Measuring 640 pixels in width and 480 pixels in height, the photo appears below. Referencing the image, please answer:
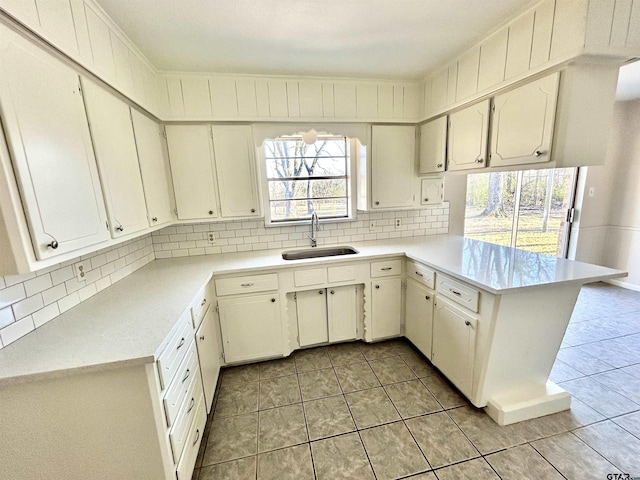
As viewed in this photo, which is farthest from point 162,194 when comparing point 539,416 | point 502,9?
point 539,416

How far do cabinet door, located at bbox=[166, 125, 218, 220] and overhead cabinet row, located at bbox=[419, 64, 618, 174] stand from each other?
2165 millimetres

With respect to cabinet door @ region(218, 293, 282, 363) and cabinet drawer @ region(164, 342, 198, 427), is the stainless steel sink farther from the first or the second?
cabinet drawer @ region(164, 342, 198, 427)

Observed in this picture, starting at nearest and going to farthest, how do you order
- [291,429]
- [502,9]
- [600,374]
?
1. [502,9]
2. [291,429]
3. [600,374]

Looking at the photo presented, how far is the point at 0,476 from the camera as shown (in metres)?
1.01

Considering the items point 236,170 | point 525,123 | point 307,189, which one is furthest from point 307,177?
point 525,123

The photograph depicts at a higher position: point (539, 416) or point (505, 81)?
point (505, 81)

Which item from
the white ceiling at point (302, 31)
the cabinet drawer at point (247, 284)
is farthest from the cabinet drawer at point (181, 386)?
the white ceiling at point (302, 31)

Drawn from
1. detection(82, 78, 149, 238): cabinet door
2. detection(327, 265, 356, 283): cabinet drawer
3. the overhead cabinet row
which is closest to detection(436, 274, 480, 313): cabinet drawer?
detection(327, 265, 356, 283): cabinet drawer

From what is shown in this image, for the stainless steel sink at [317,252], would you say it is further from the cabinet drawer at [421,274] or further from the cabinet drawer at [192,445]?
the cabinet drawer at [192,445]

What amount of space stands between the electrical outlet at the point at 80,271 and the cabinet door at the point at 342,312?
5.60 ft

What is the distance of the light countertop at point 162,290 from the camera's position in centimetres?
104

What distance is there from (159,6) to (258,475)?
8.36 feet

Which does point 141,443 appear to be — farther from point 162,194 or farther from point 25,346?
point 162,194

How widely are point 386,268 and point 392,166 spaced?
40.5 inches
